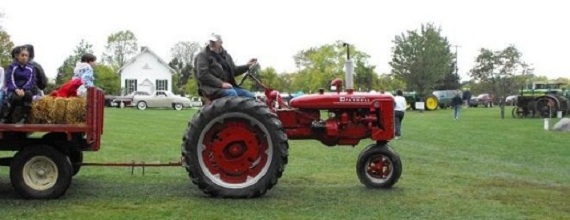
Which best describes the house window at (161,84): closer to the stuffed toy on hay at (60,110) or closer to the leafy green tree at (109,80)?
the leafy green tree at (109,80)

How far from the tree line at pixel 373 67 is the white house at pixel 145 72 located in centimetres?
217

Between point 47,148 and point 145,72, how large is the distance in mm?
74670

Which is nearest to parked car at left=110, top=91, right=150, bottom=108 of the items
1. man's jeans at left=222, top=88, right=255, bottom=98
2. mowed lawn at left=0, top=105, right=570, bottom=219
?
mowed lawn at left=0, top=105, right=570, bottom=219

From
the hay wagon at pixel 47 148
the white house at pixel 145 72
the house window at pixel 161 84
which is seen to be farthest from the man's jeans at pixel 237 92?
the house window at pixel 161 84

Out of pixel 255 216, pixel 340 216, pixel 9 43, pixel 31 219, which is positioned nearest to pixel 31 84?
pixel 31 219

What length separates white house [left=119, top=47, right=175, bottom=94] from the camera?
8119cm

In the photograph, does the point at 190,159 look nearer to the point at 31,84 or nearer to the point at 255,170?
the point at 255,170

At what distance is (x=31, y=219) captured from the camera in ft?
23.7

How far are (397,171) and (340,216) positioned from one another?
2.33 metres

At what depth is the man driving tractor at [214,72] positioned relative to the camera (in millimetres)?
9148

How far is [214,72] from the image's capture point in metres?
9.28

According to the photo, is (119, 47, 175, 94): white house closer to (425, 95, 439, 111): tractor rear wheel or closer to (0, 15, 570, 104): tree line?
(0, 15, 570, 104): tree line

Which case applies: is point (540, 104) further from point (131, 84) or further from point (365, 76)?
point (131, 84)

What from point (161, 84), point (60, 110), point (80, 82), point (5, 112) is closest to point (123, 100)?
point (161, 84)
